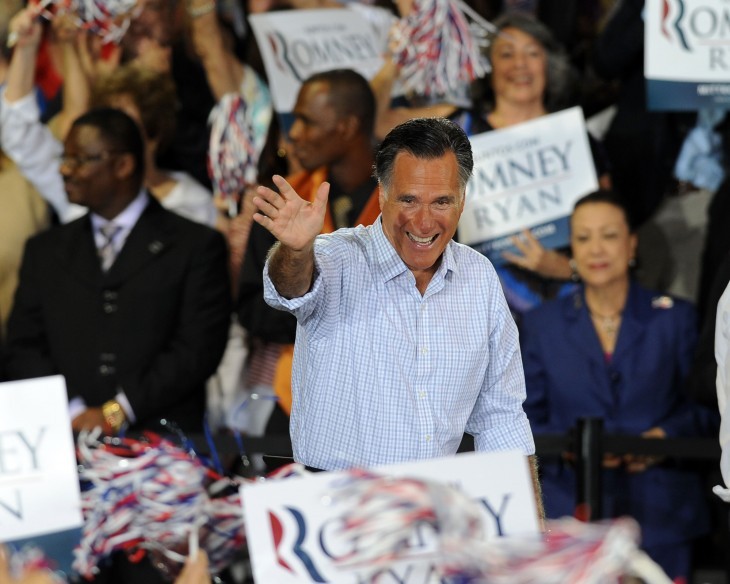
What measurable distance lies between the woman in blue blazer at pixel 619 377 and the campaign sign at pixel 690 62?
0.53 meters

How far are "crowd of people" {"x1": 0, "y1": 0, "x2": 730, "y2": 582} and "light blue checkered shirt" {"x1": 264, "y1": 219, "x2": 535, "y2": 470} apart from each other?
2.79 ft

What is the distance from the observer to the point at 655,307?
577 centimetres

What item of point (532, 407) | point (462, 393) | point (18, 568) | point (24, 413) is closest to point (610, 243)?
point (532, 407)

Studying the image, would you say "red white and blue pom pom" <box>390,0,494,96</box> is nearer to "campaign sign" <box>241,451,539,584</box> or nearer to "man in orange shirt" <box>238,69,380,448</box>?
"man in orange shirt" <box>238,69,380,448</box>

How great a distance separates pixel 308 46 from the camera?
20.7ft

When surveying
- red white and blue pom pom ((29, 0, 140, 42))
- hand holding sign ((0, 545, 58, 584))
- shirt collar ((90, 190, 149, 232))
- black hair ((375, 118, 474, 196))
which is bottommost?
hand holding sign ((0, 545, 58, 584))

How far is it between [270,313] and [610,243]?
137 cm

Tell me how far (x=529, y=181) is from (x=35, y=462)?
11.2 feet

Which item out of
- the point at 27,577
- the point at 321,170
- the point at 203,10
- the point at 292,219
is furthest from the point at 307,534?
the point at 203,10

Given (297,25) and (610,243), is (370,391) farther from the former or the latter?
(297,25)

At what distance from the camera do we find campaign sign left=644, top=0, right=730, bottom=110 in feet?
19.7

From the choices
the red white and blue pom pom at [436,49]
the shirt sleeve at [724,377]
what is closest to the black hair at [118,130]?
the red white and blue pom pom at [436,49]

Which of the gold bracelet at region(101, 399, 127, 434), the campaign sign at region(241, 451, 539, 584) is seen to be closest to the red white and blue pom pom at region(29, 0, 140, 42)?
the gold bracelet at region(101, 399, 127, 434)

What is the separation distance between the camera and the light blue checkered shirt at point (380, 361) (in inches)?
145
